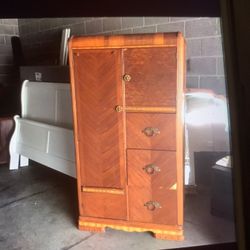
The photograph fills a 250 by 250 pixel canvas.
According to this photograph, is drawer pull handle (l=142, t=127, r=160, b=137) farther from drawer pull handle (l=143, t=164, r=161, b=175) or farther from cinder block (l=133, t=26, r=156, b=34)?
cinder block (l=133, t=26, r=156, b=34)

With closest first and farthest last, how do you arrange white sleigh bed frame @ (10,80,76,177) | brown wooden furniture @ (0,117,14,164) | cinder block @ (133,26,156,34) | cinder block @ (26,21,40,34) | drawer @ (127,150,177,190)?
drawer @ (127,150,177,190), cinder block @ (133,26,156,34), white sleigh bed frame @ (10,80,76,177), brown wooden furniture @ (0,117,14,164), cinder block @ (26,21,40,34)

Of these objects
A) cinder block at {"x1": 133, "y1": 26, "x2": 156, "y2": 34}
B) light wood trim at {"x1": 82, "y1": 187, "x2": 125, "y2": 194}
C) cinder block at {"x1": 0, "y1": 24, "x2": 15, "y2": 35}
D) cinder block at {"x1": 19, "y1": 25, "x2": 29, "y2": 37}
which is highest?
cinder block at {"x1": 0, "y1": 24, "x2": 15, "y2": 35}

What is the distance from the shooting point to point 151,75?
1267mm

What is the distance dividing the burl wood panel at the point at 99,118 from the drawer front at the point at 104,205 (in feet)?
0.17

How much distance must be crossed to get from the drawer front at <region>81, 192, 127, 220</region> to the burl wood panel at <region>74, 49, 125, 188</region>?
5 centimetres

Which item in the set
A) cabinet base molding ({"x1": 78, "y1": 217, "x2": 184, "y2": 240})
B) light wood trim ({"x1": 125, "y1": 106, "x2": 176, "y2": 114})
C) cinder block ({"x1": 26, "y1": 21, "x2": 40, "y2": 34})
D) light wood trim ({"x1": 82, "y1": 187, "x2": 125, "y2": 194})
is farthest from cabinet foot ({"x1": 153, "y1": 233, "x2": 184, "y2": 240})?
cinder block ({"x1": 26, "y1": 21, "x2": 40, "y2": 34})

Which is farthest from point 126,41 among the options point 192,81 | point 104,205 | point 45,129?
point 45,129

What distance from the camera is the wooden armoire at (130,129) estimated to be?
1.26m

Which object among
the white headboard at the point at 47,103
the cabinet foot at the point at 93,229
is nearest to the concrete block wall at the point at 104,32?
the white headboard at the point at 47,103

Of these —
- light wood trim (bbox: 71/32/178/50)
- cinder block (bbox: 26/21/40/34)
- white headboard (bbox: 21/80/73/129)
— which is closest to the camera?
light wood trim (bbox: 71/32/178/50)

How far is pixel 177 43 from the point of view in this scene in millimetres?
1210

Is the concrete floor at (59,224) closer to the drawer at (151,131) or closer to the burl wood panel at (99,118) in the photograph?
the burl wood panel at (99,118)

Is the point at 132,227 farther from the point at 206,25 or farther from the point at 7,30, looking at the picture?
the point at 7,30

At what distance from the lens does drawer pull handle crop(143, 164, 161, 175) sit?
135 centimetres
